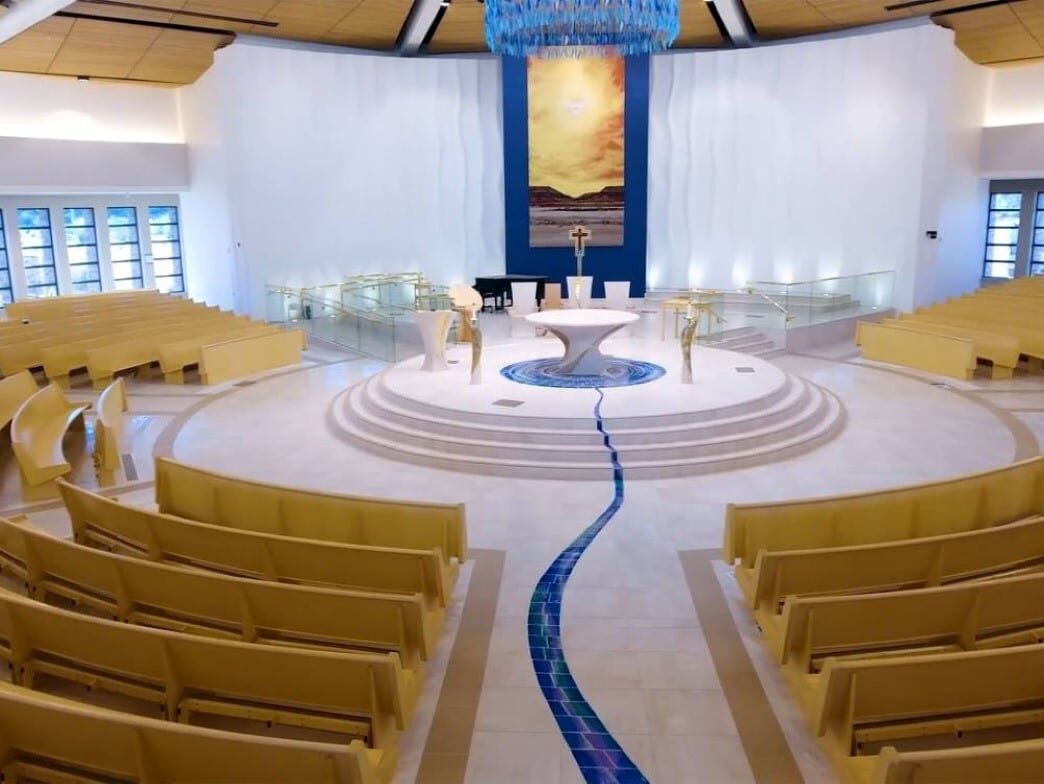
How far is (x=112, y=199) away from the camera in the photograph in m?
19.2

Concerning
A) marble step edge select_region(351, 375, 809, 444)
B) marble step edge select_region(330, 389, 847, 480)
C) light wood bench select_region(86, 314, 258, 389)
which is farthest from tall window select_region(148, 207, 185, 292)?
marble step edge select_region(330, 389, 847, 480)

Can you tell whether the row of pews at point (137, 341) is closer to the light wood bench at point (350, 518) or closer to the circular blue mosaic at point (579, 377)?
the circular blue mosaic at point (579, 377)

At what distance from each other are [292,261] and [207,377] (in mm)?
Result: 5701

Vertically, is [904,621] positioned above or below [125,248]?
below

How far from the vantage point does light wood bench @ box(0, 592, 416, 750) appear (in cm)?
364

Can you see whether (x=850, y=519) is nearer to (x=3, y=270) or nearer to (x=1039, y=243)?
(x=1039, y=243)

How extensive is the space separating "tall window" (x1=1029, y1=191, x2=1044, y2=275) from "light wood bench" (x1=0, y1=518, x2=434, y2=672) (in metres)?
19.7

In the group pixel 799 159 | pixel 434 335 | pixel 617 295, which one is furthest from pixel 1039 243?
pixel 434 335

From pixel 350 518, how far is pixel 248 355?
8.51m

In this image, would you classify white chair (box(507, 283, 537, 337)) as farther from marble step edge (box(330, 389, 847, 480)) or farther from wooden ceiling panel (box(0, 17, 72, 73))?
wooden ceiling panel (box(0, 17, 72, 73))

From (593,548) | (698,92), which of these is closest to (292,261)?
(698,92)

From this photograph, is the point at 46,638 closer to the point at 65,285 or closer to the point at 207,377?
the point at 207,377

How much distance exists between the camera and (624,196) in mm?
19094

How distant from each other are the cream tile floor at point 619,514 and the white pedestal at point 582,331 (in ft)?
9.87
